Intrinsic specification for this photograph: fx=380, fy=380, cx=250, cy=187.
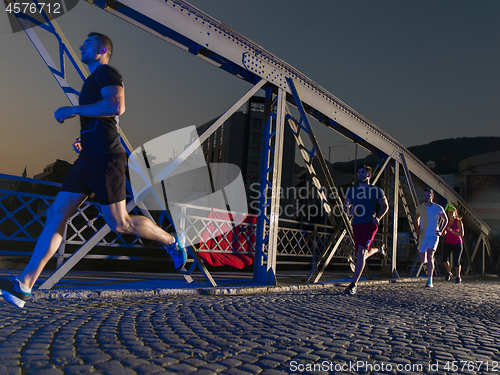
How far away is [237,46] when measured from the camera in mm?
6207

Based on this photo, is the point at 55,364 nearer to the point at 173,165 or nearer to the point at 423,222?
the point at 173,165

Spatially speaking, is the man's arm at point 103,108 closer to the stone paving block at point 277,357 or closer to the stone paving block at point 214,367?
the stone paving block at point 214,367

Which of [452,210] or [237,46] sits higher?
[237,46]

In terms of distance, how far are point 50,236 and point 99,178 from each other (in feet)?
2.04

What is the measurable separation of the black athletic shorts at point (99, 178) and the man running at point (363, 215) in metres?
4.49

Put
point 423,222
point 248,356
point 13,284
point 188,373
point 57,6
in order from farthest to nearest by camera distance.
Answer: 1. point 423,222
2. point 57,6
3. point 13,284
4. point 248,356
5. point 188,373

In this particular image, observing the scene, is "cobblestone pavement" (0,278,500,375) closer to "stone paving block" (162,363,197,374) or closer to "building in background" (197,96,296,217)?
"stone paving block" (162,363,197,374)

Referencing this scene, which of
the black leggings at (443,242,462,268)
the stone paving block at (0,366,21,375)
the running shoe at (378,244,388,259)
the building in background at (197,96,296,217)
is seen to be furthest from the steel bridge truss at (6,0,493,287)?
the building in background at (197,96,296,217)

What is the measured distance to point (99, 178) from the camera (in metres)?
3.19

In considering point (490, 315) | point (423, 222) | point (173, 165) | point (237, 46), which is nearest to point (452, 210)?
point (423, 222)

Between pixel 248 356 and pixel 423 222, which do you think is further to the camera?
pixel 423 222

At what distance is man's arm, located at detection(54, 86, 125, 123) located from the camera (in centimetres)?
315

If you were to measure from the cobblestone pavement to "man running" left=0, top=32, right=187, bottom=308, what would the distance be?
448 mm

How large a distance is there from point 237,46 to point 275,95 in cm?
123
